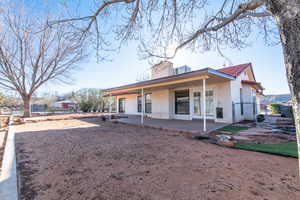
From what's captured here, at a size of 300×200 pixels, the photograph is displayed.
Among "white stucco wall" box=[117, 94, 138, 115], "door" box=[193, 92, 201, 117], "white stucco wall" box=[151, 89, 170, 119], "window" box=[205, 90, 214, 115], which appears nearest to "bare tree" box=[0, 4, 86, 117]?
"white stucco wall" box=[117, 94, 138, 115]

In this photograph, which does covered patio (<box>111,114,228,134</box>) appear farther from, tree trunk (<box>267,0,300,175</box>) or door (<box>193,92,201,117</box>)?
tree trunk (<box>267,0,300,175</box>)

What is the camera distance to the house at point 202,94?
23.2 feet

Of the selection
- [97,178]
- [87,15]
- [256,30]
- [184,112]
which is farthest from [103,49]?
[184,112]

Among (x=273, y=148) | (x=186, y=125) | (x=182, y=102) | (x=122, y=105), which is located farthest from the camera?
(x=122, y=105)

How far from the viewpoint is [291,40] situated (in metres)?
1.24

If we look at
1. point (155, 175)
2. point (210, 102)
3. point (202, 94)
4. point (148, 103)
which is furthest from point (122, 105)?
point (155, 175)

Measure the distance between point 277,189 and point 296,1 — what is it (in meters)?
2.29

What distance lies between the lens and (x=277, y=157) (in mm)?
3193

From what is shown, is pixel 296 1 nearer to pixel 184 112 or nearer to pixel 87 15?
pixel 87 15

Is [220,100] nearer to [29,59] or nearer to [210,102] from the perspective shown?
[210,102]

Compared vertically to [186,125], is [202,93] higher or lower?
higher

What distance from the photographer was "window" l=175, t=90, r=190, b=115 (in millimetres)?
9844

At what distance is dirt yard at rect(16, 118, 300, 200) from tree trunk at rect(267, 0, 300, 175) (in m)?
1.27

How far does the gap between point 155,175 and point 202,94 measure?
7632 millimetres
